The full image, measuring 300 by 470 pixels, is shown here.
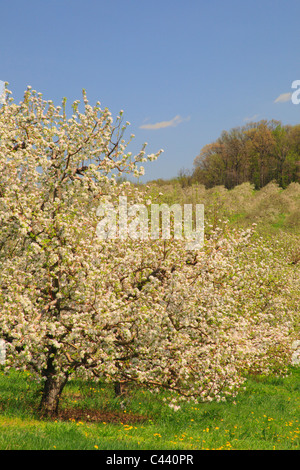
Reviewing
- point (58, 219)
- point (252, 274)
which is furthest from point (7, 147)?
point (252, 274)

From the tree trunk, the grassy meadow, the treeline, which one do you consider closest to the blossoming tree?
the tree trunk

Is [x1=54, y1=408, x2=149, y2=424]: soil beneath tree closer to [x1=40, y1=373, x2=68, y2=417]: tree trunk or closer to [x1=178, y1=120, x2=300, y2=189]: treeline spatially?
[x1=40, y1=373, x2=68, y2=417]: tree trunk

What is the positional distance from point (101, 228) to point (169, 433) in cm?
599

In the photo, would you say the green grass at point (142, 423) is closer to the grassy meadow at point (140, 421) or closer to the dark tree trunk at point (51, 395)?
the grassy meadow at point (140, 421)

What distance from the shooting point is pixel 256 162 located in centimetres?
9794

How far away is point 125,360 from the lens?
36.2ft

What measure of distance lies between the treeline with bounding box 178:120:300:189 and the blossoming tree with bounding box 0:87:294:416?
8183cm

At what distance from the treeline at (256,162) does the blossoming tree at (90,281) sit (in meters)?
81.8

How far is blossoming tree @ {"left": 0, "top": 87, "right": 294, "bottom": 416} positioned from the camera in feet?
32.1

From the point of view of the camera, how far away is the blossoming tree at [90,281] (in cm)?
977

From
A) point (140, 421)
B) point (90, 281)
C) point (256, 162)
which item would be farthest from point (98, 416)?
point (256, 162)

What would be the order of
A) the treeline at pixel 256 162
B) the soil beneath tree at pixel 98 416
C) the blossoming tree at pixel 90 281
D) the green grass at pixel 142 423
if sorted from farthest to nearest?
the treeline at pixel 256 162
the soil beneath tree at pixel 98 416
the blossoming tree at pixel 90 281
the green grass at pixel 142 423

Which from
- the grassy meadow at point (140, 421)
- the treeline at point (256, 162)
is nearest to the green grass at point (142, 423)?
the grassy meadow at point (140, 421)
